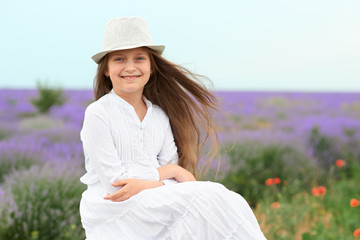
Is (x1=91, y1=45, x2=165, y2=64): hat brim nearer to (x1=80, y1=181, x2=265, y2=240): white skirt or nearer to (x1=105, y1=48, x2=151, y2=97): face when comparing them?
(x1=105, y1=48, x2=151, y2=97): face

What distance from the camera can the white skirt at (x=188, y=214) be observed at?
1.94m

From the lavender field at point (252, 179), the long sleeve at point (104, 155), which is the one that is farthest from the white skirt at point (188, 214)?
the lavender field at point (252, 179)

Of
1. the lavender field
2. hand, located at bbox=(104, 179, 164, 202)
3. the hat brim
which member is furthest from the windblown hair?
hand, located at bbox=(104, 179, 164, 202)

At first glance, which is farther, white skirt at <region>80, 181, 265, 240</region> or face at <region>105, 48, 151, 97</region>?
face at <region>105, 48, 151, 97</region>

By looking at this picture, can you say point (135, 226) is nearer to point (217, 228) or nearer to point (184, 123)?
point (217, 228)

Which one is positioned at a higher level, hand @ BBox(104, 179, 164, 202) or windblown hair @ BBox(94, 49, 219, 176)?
windblown hair @ BBox(94, 49, 219, 176)

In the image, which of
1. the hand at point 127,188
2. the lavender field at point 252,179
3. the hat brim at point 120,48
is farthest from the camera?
the lavender field at point 252,179

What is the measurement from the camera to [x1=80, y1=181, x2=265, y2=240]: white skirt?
1.94 metres

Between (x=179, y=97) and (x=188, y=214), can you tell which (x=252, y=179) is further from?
(x=188, y=214)

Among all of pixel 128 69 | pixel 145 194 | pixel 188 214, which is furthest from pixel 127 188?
pixel 128 69

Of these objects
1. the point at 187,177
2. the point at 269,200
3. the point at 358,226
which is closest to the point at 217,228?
the point at 187,177

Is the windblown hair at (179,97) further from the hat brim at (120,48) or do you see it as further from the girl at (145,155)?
the hat brim at (120,48)

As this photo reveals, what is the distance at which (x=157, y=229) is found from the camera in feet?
6.60

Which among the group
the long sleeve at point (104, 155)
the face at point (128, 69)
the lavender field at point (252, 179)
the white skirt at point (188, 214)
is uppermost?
the face at point (128, 69)
